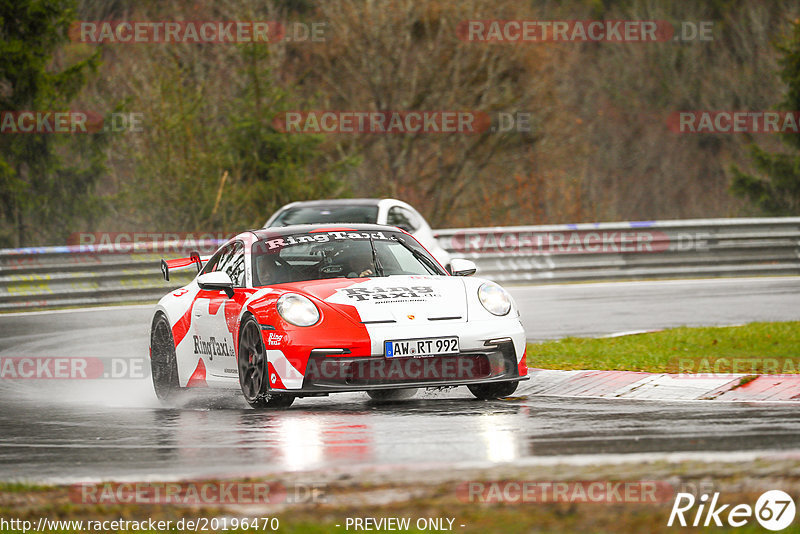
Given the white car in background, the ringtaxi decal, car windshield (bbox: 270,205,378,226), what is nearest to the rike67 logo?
the ringtaxi decal

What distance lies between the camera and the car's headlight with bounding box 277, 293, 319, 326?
9.58m

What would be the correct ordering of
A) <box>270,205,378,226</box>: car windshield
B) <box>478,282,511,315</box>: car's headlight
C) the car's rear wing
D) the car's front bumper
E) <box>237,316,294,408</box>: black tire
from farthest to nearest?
<box>270,205,378,226</box>: car windshield
the car's rear wing
<box>478,282,511,315</box>: car's headlight
<box>237,316,294,408</box>: black tire
the car's front bumper

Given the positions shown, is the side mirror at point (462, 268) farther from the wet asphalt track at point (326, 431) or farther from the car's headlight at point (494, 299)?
the wet asphalt track at point (326, 431)

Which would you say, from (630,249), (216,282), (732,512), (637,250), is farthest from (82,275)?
(732,512)

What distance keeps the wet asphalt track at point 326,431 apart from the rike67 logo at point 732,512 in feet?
→ 3.96

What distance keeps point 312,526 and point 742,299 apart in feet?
50.0

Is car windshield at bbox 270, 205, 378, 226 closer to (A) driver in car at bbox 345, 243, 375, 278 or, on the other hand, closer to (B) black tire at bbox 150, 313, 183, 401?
(B) black tire at bbox 150, 313, 183, 401

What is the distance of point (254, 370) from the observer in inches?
389

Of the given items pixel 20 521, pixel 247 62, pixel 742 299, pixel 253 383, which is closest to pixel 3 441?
pixel 253 383

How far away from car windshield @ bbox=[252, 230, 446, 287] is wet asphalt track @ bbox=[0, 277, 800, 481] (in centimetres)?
97

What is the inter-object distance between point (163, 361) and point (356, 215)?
7.43 metres

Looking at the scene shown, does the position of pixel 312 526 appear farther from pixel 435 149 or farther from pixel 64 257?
pixel 435 149

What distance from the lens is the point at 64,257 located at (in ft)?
71.7

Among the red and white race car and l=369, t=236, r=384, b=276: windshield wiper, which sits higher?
l=369, t=236, r=384, b=276: windshield wiper
